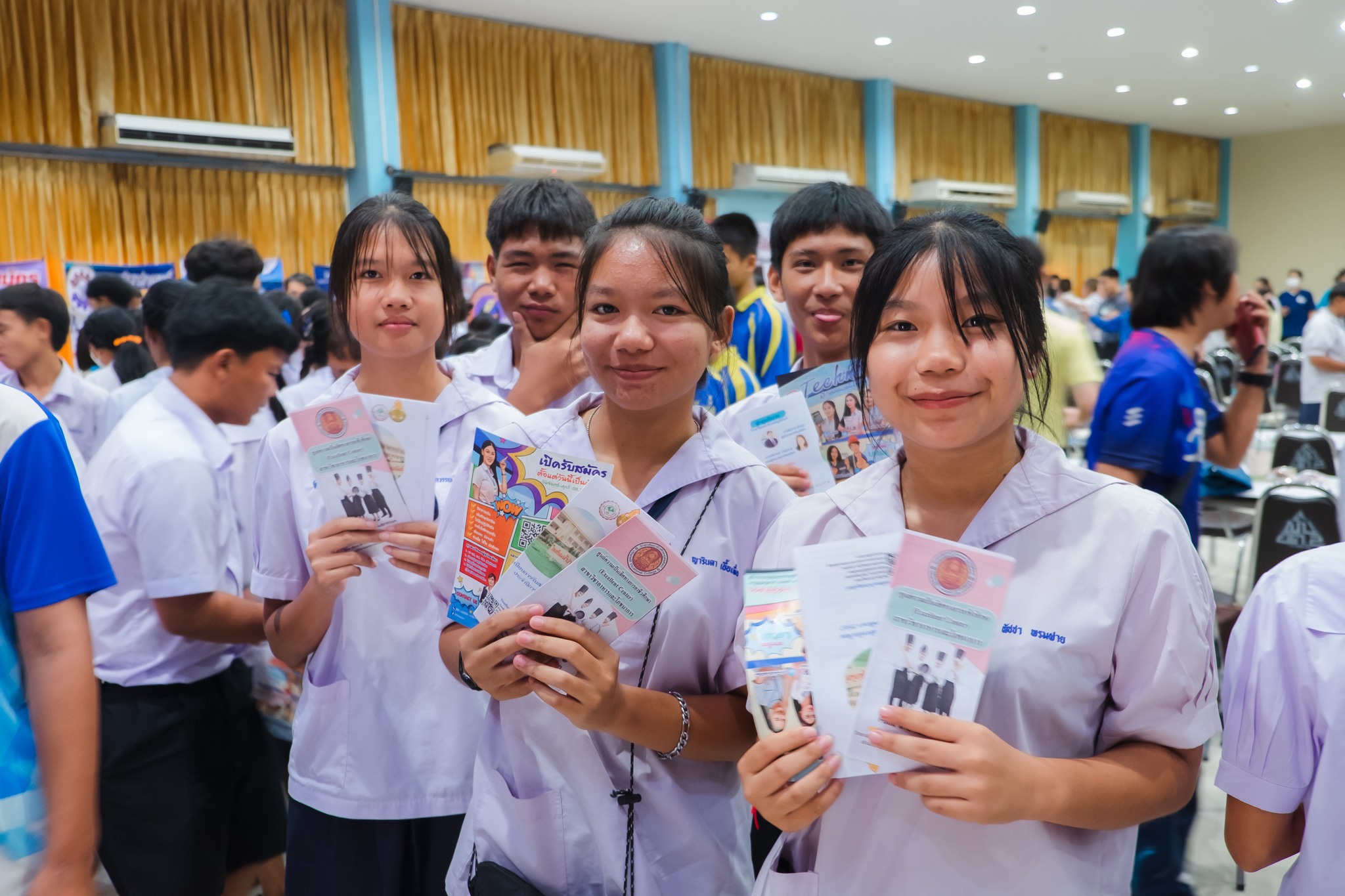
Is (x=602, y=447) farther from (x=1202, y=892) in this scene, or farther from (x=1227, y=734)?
(x=1202, y=892)

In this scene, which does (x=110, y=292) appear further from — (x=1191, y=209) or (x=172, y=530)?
(x=1191, y=209)

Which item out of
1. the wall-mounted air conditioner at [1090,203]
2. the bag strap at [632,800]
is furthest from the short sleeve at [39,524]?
the wall-mounted air conditioner at [1090,203]

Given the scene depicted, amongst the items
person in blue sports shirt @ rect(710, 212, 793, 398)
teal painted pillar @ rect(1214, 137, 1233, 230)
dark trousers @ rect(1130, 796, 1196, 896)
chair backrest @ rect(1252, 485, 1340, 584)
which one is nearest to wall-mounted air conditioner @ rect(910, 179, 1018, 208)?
teal painted pillar @ rect(1214, 137, 1233, 230)

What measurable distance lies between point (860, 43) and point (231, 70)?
265 inches

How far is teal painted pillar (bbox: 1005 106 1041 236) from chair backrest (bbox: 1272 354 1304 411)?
655 centimetres

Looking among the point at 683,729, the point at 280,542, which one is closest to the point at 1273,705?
the point at 683,729

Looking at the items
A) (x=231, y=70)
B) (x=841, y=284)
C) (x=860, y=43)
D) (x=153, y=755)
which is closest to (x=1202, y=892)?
(x=841, y=284)

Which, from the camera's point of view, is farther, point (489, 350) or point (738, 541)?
point (489, 350)

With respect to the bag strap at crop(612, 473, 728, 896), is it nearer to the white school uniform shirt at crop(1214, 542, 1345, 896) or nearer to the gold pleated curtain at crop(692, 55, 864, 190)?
the white school uniform shirt at crop(1214, 542, 1345, 896)

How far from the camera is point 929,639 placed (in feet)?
3.22

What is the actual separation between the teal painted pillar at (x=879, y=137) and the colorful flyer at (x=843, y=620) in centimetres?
1313

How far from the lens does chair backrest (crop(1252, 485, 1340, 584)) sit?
3.28 m

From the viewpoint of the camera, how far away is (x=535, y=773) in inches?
54.7

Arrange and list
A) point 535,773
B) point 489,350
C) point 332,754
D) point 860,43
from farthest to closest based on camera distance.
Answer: point 860,43 < point 489,350 < point 332,754 < point 535,773
